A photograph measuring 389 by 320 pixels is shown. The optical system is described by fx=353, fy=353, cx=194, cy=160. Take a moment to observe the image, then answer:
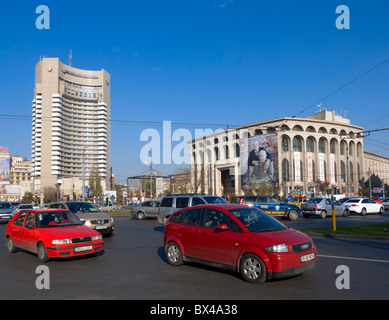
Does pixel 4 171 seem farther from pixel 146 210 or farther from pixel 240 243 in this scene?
pixel 240 243

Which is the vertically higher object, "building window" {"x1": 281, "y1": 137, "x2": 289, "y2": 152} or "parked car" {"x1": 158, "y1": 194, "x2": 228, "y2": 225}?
"building window" {"x1": 281, "y1": 137, "x2": 289, "y2": 152}

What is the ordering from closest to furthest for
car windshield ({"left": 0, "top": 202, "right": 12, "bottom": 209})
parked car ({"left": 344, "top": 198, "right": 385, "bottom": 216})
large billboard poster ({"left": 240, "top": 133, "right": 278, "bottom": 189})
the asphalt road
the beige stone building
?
the asphalt road
car windshield ({"left": 0, "top": 202, "right": 12, "bottom": 209})
parked car ({"left": 344, "top": 198, "right": 385, "bottom": 216})
large billboard poster ({"left": 240, "top": 133, "right": 278, "bottom": 189})
the beige stone building

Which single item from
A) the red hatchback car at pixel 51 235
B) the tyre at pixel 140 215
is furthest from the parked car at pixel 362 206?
the red hatchback car at pixel 51 235

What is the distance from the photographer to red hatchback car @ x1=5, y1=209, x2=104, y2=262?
970 centimetres

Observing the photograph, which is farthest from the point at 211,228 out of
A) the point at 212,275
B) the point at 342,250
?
the point at 342,250

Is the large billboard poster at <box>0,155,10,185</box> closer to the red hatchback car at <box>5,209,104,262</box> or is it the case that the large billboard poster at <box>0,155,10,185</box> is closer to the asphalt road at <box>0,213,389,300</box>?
the red hatchback car at <box>5,209,104,262</box>

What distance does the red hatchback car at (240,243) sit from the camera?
7.08 meters

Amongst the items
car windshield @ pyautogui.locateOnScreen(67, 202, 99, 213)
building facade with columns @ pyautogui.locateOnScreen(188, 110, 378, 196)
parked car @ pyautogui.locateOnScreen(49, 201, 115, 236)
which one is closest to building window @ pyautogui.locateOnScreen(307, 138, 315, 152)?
building facade with columns @ pyautogui.locateOnScreen(188, 110, 378, 196)

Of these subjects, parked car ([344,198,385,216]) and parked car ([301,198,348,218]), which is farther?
parked car ([344,198,385,216])

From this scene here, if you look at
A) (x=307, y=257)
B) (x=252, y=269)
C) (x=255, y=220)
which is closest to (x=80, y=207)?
(x=255, y=220)

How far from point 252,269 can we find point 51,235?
5.75 m

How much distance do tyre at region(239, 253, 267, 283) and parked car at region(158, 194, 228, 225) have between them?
1098cm

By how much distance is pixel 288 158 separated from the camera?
94000 mm
